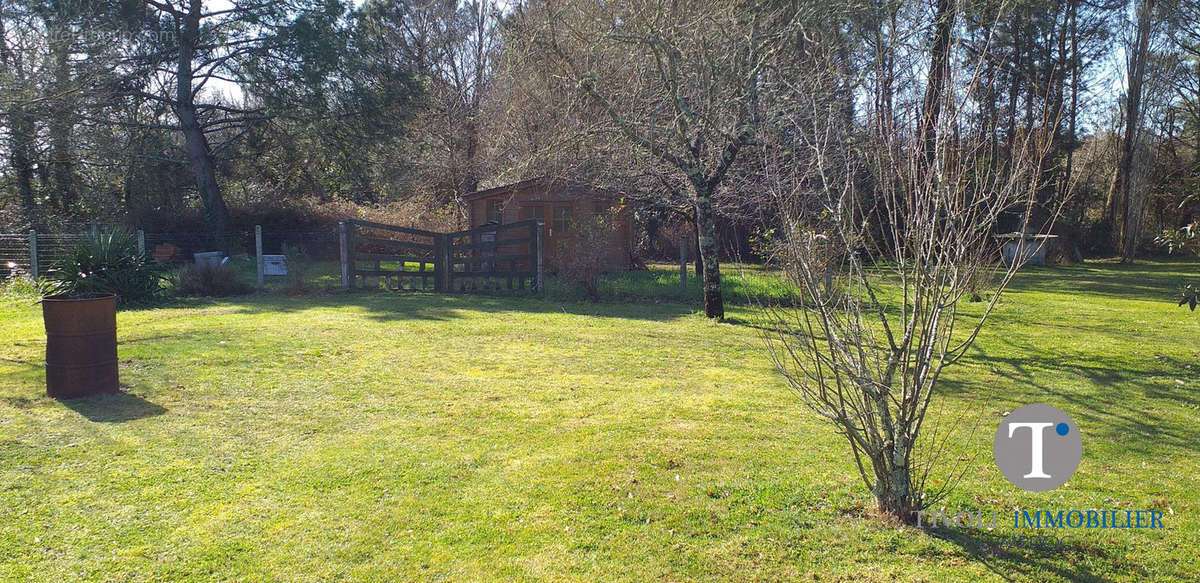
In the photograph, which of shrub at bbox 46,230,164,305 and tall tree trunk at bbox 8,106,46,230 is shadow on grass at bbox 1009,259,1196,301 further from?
tall tree trunk at bbox 8,106,46,230

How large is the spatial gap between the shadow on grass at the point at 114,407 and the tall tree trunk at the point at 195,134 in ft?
51.6

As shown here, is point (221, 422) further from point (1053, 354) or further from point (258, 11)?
point (258, 11)

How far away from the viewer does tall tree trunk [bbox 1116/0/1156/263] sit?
977 inches

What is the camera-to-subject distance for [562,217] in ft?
60.1

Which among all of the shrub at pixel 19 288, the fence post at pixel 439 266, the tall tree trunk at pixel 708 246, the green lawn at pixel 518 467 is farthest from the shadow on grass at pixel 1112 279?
the shrub at pixel 19 288

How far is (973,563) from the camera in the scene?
3.19 m

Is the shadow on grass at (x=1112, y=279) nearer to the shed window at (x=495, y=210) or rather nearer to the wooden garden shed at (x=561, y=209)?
the wooden garden shed at (x=561, y=209)

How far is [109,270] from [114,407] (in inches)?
301

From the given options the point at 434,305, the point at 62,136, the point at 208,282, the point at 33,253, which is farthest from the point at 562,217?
the point at 62,136

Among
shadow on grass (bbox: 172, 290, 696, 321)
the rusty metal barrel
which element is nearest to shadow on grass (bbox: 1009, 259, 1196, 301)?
shadow on grass (bbox: 172, 290, 696, 321)

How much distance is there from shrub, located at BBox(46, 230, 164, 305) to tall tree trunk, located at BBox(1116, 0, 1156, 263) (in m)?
28.0

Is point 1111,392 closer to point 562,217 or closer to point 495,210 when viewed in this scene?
point 562,217

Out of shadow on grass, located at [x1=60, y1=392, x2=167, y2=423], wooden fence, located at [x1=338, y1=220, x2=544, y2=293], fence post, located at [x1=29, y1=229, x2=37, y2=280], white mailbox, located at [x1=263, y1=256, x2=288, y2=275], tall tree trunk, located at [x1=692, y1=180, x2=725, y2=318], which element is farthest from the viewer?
white mailbox, located at [x1=263, y1=256, x2=288, y2=275]

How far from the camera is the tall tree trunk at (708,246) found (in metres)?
10.4
